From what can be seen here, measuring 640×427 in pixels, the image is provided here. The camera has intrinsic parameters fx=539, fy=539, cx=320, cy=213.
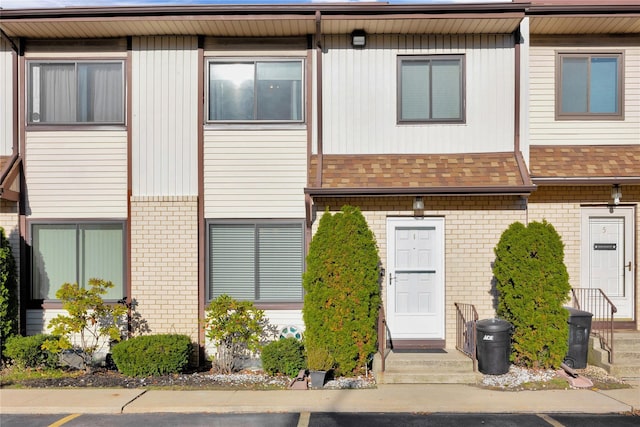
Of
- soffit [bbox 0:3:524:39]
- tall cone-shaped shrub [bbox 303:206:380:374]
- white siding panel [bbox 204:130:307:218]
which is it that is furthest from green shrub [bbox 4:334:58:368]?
soffit [bbox 0:3:524:39]

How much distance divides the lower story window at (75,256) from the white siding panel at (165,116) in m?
1.07

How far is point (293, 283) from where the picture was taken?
377 inches

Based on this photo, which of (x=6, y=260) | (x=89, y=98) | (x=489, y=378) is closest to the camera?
(x=489, y=378)

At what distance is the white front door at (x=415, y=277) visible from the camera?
940 centimetres

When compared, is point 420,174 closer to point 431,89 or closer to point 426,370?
point 431,89

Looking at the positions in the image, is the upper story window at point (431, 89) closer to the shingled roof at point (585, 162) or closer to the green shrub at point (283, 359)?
the shingled roof at point (585, 162)

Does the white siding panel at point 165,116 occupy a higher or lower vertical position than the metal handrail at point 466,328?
higher

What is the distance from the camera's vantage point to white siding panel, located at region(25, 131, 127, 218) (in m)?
9.60

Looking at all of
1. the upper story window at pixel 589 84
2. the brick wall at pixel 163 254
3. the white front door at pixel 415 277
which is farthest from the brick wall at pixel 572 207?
the brick wall at pixel 163 254

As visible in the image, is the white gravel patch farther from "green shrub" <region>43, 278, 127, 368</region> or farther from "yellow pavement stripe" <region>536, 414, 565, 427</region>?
Result: "green shrub" <region>43, 278, 127, 368</region>

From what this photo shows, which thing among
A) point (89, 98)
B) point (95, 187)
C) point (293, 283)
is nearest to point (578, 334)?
point (293, 283)

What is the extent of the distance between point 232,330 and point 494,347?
4154 millimetres

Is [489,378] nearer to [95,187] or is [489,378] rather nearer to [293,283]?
[293,283]

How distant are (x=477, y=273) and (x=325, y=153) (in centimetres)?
340
